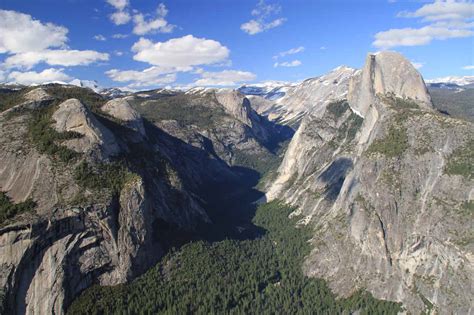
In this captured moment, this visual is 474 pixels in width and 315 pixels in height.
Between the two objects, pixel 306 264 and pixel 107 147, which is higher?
pixel 107 147

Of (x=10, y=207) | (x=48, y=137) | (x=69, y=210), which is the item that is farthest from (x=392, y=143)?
(x=10, y=207)

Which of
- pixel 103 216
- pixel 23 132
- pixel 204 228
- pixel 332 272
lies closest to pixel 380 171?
pixel 332 272

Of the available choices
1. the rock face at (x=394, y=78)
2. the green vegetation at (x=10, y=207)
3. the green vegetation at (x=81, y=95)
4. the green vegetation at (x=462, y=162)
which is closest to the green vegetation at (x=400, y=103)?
the rock face at (x=394, y=78)

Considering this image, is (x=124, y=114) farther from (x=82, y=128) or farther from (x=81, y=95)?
(x=82, y=128)

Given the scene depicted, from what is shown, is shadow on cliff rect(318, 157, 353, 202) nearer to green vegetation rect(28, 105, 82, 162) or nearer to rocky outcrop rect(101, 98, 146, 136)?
rocky outcrop rect(101, 98, 146, 136)

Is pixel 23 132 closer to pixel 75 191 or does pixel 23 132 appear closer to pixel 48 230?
pixel 75 191

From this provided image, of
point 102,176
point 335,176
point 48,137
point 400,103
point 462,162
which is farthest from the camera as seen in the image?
point 335,176

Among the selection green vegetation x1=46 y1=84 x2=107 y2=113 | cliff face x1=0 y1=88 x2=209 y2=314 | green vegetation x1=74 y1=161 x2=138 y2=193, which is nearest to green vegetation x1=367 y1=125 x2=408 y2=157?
cliff face x1=0 y1=88 x2=209 y2=314

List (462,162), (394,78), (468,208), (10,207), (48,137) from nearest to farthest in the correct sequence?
(10,207), (468,208), (48,137), (462,162), (394,78)
